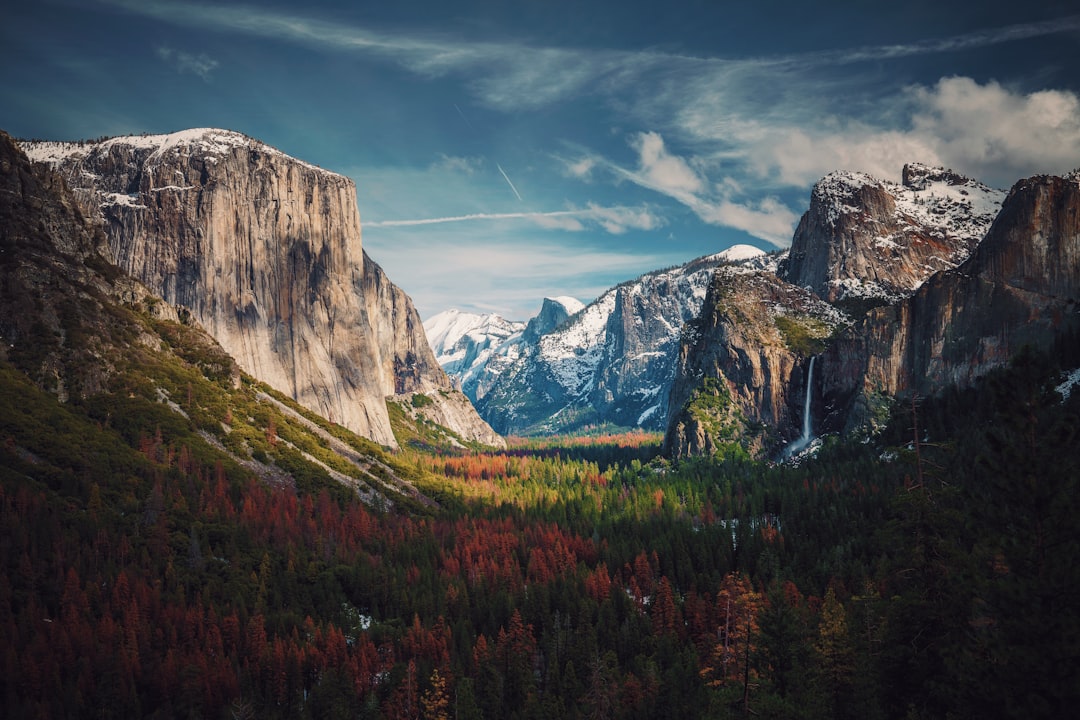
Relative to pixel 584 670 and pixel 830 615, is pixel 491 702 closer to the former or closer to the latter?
pixel 584 670

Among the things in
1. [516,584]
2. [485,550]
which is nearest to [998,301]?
[485,550]

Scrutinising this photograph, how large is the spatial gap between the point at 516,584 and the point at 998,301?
148m

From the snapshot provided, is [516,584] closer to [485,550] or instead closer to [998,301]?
[485,550]

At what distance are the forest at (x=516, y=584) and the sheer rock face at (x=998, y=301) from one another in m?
33.6

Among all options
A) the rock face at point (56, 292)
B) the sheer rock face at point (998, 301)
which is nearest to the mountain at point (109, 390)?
the rock face at point (56, 292)

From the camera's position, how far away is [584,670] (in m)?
72.6

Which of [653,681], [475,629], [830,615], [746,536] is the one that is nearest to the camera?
[830,615]

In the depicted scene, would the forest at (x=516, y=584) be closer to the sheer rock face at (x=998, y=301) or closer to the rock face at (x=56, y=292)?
the rock face at (x=56, y=292)

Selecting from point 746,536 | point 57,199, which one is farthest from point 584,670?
point 57,199

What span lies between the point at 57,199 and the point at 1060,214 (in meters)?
235

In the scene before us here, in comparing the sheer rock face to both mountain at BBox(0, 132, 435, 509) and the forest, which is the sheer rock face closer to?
the forest

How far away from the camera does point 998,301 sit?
568 feet

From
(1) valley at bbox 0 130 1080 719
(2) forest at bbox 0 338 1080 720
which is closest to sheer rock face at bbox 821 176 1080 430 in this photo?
(1) valley at bbox 0 130 1080 719

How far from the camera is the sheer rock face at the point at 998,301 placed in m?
169
